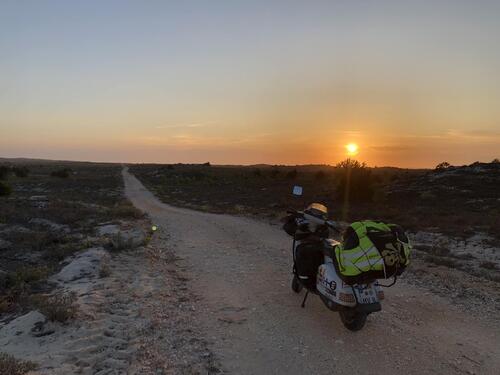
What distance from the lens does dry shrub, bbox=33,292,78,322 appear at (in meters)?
6.44

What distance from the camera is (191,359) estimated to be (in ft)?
18.5

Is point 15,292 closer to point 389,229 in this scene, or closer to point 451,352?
point 389,229

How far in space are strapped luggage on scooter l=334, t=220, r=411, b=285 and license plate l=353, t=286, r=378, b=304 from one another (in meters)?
0.37

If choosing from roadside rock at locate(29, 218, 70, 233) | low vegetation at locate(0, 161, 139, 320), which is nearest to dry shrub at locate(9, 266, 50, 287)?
low vegetation at locate(0, 161, 139, 320)

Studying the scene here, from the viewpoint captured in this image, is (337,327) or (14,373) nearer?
(14,373)

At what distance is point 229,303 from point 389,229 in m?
3.49

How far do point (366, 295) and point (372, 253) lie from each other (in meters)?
0.92

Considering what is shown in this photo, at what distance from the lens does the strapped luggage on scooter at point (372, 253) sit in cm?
556

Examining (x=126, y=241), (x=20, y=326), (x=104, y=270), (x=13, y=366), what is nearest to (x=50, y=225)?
(x=126, y=241)

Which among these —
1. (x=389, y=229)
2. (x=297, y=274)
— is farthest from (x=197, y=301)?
(x=389, y=229)

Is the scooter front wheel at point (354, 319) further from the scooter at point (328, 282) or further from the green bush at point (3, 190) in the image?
the green bush at point (3, 190)

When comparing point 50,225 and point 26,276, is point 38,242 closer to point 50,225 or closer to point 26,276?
point 50,225

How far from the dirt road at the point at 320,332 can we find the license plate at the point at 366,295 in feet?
2.02

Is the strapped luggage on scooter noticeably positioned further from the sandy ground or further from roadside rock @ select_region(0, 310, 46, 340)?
roadside rock @ select_region(0, 310, 46, 340)
